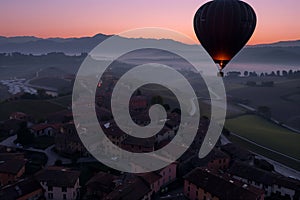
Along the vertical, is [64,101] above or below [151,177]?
above

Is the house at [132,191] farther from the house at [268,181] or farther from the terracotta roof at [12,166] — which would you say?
the terracotta roof at [12,166]

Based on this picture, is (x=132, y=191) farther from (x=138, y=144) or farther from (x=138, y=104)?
(x=138, y=104)

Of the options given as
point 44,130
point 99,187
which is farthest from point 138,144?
point 44,130

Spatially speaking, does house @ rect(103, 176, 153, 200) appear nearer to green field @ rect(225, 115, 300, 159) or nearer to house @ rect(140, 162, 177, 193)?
house @ rect(140, 162, 177, 193)

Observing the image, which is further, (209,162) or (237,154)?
(237,154)

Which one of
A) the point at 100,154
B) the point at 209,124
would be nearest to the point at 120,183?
the point at 100,154

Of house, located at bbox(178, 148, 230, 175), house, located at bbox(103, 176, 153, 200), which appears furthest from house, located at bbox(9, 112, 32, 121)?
house, located at bbox(103, 176, 153, 200)
